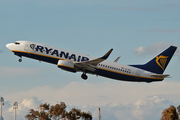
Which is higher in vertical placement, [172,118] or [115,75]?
[115,75]

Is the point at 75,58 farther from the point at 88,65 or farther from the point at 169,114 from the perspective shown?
the point at 169,114

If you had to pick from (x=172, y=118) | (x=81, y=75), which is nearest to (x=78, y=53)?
(x=81, y=75)

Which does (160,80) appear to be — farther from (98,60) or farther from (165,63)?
(98,60)

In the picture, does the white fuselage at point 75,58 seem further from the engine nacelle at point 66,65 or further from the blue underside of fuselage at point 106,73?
the engine nacelle at point 66,65

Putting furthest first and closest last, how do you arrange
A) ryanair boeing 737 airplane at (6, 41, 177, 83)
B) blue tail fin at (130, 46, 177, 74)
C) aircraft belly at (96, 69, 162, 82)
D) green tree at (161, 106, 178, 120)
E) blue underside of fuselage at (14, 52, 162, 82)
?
blue tail fin at (130, 46, 177, 74), aircraft belly at (96, 69, 162, 82), green tree at (161, 106, 178, 120), blue underside of fuselage at (14, 52, 162, 82), ryanair boeing 737 airplane at (6, 41, 177, 83)

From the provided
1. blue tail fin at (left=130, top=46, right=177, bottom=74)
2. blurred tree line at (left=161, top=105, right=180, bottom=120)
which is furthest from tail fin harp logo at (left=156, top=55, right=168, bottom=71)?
blurred tree line at (left=161, top=105, right=180, bottom=120)

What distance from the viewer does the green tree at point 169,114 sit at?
88.2m

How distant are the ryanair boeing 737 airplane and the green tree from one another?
24.2 ft

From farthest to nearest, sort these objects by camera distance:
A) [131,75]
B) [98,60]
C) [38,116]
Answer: [38,116], [131,75], [98,60]

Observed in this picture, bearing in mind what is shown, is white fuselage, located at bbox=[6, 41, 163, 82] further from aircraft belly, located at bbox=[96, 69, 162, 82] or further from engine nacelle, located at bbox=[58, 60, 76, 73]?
engine nacelle, located at bbox=[58, 60, 76, 73]

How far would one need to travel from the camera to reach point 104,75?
8894 cm

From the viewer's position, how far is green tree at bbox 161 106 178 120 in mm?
88250

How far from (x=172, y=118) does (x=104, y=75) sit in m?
18.5

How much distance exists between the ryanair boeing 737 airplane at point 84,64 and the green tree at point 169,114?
7.37 metres
